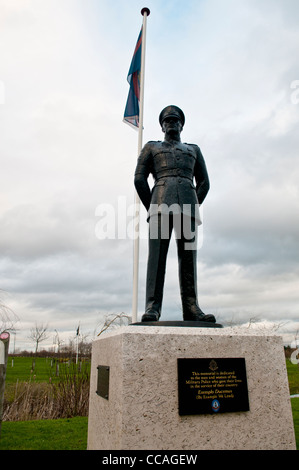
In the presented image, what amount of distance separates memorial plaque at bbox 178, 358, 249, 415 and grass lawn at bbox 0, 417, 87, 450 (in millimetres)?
3815

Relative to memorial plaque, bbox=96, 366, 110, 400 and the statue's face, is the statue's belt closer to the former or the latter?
the statue's face

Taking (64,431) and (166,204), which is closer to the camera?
(166,204)

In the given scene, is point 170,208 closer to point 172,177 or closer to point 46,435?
point 172,177

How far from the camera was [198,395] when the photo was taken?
95.9 inches

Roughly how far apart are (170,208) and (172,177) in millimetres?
381

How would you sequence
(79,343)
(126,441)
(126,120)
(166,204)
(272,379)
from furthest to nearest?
(79,343) < (126,120) < (166,204) < (272,379) < (126,441)

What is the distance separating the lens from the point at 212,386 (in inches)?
98.6

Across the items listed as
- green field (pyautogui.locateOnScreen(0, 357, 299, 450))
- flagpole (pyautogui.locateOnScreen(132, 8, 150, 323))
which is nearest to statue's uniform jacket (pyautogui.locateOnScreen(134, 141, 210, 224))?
flagpole (pyautogui.locateOnScreen(132, 8, 150, 323))

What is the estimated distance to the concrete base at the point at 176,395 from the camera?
229 cm

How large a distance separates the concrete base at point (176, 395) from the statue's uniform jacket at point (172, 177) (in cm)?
137

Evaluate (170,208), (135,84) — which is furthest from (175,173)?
(135,84)

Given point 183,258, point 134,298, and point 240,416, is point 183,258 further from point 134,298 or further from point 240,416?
point 134,298
